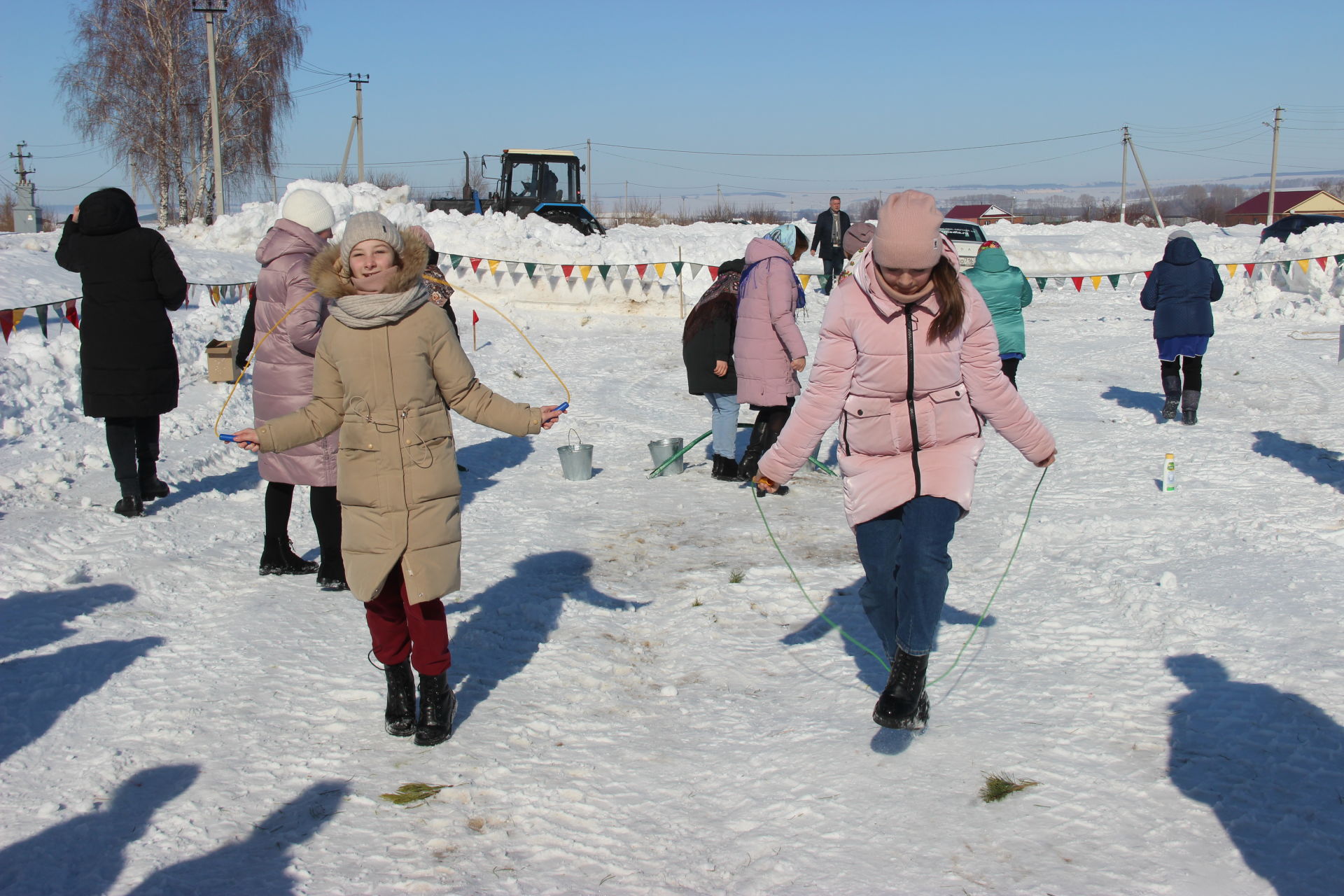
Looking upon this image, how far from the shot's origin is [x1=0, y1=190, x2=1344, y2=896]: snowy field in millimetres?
2996

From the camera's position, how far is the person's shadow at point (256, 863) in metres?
2.84

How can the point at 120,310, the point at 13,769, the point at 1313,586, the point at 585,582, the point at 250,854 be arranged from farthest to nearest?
the point at 120,310, the point at 585,582, the point at 1313,586, the point at 13,769, the point at 250,854

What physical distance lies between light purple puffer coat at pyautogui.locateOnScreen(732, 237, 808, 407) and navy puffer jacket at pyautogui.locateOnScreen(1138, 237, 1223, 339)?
166 inches

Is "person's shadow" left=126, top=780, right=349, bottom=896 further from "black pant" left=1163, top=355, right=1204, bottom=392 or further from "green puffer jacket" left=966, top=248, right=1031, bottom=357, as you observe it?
"black pant" left=1163, top=355, right=1204, bottom=392

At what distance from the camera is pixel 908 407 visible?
3.50 m

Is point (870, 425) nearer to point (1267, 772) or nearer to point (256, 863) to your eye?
point (1267, 772)

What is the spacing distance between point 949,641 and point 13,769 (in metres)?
3.68

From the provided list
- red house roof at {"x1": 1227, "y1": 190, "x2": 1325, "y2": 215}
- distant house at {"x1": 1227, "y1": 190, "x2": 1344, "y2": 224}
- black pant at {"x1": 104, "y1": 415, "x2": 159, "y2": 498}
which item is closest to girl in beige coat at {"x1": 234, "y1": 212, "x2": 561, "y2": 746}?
black pant at {"x1": 104, "y1": 415, "x2": 159, "y2": 498}

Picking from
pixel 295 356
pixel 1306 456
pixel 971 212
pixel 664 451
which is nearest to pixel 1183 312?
pixel 1306 456

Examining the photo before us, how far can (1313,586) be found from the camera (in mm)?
5258

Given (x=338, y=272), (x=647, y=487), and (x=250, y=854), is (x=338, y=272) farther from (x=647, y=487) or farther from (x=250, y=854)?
(x=647, y=487)

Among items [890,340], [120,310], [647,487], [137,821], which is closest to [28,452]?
[120,310]

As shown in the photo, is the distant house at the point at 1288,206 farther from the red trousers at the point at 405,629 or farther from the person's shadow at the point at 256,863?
the person's shadow at the point at 256,863

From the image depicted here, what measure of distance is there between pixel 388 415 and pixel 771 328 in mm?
4130
